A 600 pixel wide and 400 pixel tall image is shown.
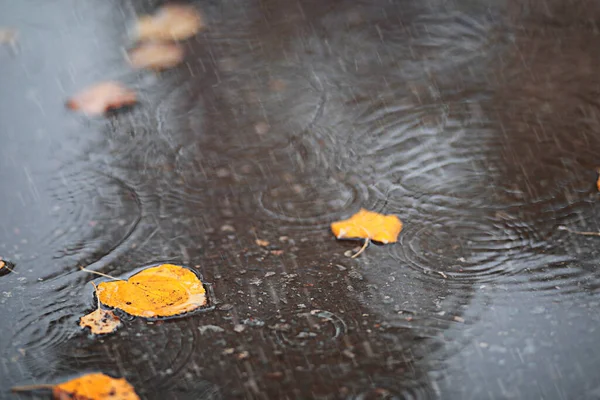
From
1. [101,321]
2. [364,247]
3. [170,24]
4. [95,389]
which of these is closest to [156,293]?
[101,321]

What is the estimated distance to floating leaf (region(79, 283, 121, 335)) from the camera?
229cm

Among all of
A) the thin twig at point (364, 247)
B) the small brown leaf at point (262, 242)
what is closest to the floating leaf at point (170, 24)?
the small brown leaf at point (262, 242)

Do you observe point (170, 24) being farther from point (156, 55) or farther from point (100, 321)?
point (100, 321)

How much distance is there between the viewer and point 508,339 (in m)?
2.19

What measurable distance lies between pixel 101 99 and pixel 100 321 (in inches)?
64.1

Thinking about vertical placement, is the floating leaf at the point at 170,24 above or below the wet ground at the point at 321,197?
above

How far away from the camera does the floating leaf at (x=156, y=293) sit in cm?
233

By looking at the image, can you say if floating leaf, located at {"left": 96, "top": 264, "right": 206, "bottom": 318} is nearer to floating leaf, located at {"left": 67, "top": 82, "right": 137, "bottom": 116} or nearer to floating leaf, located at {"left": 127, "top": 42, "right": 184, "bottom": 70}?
floating leaf, located at {"left": 67, "top": 82, "right": 137, "bottom": 116}

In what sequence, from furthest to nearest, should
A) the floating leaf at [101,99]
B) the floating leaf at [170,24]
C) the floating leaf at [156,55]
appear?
the floating leaf at [170,24] < the floating leaf at [156,55] < the floating leaf at [101,99]

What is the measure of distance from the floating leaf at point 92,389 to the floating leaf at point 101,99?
1752mm

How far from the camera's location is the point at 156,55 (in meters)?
4.02

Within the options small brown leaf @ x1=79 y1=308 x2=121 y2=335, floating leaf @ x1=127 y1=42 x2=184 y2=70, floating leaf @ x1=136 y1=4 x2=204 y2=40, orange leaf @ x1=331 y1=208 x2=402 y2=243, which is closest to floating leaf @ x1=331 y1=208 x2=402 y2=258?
orange leaf @ x1=331 y1=208 x2=402 y2=243

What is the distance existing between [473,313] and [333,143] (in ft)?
3.88

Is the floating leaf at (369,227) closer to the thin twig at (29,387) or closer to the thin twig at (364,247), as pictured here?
the thin twig at (364,247)
